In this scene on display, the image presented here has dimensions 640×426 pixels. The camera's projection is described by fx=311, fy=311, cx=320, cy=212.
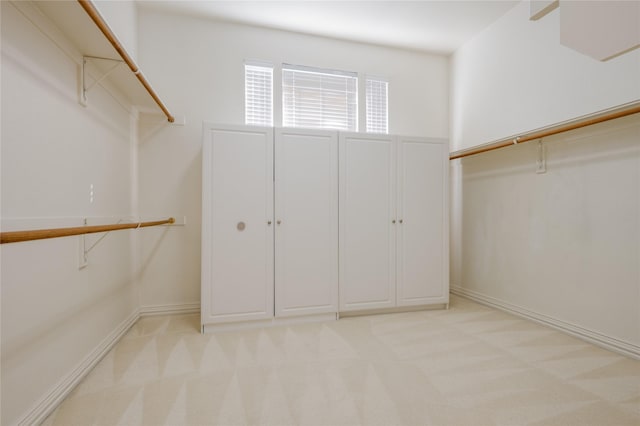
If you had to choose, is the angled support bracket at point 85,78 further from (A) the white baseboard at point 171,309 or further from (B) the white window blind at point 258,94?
(A) the white baseboard at point 171,309

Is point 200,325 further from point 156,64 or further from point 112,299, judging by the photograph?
point 156,64

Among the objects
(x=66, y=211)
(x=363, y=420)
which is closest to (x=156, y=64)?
(x=66, y=211)

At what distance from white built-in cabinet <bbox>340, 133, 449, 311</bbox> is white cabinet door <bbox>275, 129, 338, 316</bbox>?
0.11 meters

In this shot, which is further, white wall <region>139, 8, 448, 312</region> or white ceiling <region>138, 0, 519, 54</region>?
white wall <region>139, 8, 448, 312</region>

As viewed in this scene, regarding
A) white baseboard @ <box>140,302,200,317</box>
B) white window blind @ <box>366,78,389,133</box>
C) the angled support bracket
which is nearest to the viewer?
the angled support bracket

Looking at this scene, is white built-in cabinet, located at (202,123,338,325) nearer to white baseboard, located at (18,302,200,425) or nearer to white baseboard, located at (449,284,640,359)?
white baseboard, located at (18,302,200,425)

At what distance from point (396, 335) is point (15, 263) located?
247 centimetres

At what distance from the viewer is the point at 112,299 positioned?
2.46 metres

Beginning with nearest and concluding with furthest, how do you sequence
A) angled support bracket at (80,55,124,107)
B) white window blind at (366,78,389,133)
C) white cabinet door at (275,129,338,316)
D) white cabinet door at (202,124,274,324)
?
1. angled support bracket at (80,55,124,107)
2. white cabinet door at (202,124,274,324)
3. white cabinet door at (275,129,338,316)
4. white window blind at (366,78,389,133)

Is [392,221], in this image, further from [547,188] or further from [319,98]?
[319,98]

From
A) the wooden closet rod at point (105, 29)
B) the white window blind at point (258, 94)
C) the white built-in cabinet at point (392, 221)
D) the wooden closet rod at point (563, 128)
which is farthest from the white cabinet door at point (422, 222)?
the wooden closet rod at point (105, 29)

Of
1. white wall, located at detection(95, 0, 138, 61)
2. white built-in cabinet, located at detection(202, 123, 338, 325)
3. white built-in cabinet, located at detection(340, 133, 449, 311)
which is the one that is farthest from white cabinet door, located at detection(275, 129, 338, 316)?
white wall, located at detection(95, 0, 138, 61)

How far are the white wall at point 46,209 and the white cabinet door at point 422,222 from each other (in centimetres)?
255

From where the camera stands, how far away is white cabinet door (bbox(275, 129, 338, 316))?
2.81 metres
